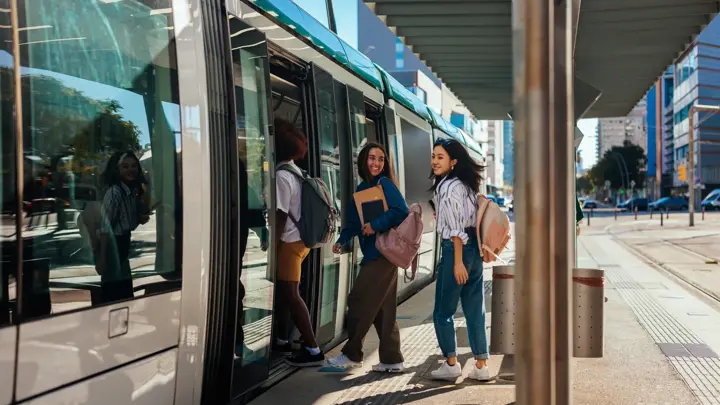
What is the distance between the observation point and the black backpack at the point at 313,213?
19.2ft

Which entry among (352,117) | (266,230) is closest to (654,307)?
(352,117)

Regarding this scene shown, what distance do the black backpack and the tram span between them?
0.96 m

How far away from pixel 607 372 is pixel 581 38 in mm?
5353

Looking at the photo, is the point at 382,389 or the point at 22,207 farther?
the point at 382,389

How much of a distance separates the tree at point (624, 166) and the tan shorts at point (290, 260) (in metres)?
107

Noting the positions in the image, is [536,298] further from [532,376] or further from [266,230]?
[266,230]

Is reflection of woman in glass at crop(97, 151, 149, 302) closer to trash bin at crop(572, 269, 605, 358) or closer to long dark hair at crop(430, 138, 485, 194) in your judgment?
trash bin at crop(572, 269, 605, 358)

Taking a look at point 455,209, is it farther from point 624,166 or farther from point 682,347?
point 624,166

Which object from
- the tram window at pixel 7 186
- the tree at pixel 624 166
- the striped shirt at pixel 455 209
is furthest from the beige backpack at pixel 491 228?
the tree at pixel 624 166

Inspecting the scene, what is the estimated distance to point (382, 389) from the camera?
222 inches

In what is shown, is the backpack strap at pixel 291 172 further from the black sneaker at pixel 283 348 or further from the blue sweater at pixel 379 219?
the black sneaker at pixel 283 348

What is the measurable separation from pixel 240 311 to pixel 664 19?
705cm

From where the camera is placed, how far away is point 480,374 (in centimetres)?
598

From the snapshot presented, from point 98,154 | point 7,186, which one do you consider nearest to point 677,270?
point 98,154
